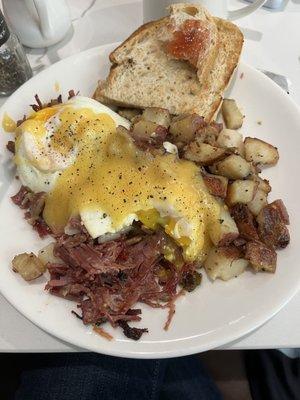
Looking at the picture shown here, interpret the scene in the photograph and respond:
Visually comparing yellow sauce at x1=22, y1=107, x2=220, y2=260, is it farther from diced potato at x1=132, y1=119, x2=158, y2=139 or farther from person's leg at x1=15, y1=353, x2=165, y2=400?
person's leg at x1=15, y1=353, x2=165, y2=400

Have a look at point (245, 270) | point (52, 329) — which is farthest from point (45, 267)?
point (245, 270)

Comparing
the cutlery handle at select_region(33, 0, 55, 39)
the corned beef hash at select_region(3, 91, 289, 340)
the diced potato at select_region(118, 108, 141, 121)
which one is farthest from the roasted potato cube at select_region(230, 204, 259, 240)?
the cutlery handle at select_region(33, 0, 55, 39)

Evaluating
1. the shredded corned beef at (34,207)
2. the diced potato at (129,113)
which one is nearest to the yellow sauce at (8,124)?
the shredded corned beef at (34,207)

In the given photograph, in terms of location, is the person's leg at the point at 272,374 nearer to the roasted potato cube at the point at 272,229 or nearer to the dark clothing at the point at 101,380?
the dark clothing at the point at 101,380

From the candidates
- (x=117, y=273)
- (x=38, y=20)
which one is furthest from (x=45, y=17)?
(x=117, y=273)

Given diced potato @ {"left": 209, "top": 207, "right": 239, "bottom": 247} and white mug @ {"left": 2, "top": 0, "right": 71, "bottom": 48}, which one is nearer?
diced potato @ {"left": 209, "top": 207, "right": 239, "bottom": 247}
